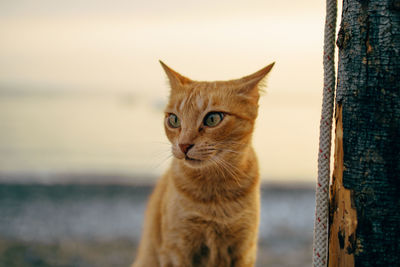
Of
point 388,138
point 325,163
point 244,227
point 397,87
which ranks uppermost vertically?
point 397,87

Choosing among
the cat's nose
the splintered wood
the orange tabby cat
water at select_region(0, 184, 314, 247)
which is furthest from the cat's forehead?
water at select_region(0, 184, 314, 247)

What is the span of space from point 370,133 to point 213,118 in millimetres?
1156

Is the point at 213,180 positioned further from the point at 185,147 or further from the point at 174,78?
the point at 174,78

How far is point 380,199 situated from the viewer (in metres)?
1.88

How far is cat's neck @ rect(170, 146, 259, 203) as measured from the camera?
2.88 m

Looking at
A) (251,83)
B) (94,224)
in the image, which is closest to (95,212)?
(94,224)

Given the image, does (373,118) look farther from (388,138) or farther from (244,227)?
(244,227)

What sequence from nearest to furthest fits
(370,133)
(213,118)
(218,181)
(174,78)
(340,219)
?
(370,133) < (340,219) < (213,118) < (218,181) < (174,78)

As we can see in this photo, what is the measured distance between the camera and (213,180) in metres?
2.93

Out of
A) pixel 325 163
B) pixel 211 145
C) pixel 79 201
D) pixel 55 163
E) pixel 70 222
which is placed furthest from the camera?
pixel 55 163

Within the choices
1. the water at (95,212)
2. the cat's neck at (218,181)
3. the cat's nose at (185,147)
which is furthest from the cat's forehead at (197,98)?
the water at (95,212)

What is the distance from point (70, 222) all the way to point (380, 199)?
694cm

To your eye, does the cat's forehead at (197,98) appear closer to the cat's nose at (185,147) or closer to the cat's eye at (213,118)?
the cat's eye at (213,118)

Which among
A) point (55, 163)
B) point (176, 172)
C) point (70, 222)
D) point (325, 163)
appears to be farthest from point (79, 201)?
point (325, 163)
